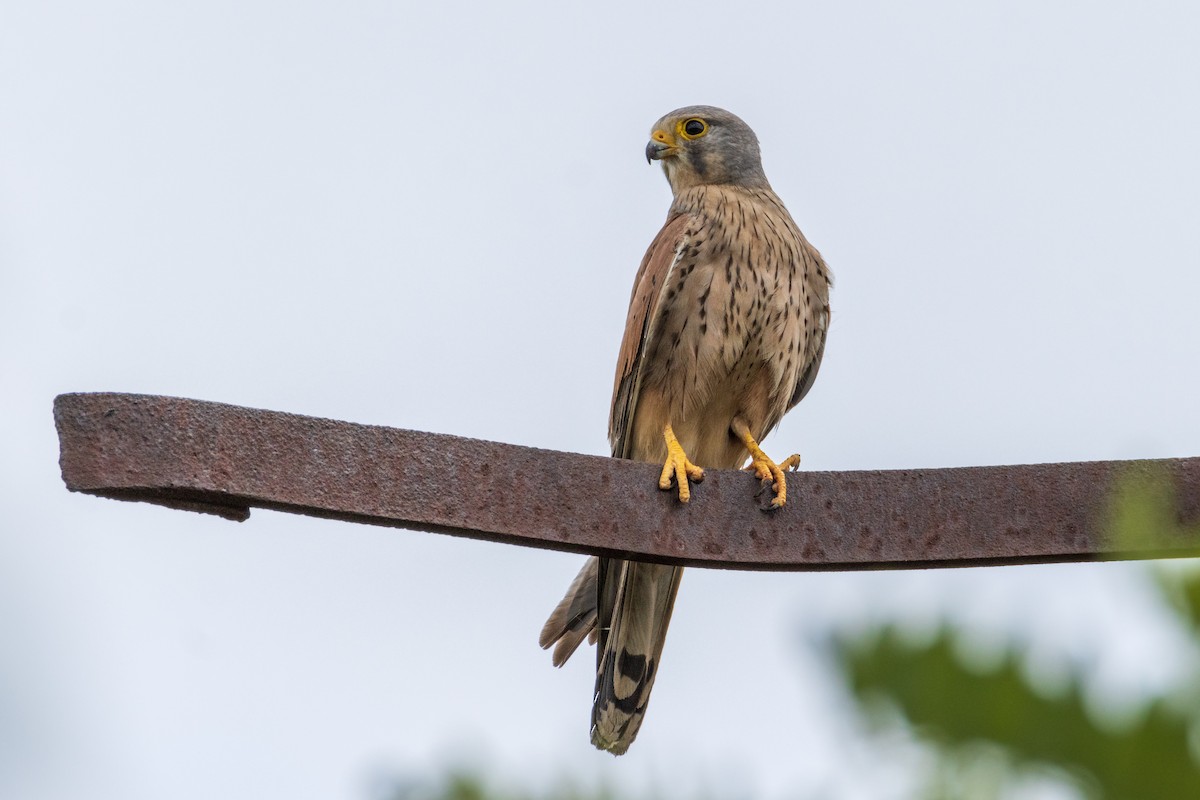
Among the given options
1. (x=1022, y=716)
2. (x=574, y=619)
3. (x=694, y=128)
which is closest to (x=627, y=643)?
(x=574, y=619)

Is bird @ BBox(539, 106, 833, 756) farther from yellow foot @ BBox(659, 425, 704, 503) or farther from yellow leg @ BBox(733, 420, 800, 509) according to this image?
yellow foot @ BBox(659, 425, 704, 503)

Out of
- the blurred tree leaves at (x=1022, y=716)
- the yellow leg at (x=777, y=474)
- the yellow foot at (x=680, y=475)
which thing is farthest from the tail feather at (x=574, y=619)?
the blurred tree leaves at (x=1022, y=716)

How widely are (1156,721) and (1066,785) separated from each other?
0.05m

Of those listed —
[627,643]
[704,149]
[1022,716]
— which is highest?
[704,149]

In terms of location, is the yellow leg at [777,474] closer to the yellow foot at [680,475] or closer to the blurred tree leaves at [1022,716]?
the yellow foot at [680,475]

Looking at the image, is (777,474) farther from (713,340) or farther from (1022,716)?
(1022,716)

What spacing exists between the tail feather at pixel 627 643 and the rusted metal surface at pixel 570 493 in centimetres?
90

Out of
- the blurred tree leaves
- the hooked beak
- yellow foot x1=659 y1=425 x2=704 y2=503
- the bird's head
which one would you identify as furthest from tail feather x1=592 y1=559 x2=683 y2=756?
the blurred tree leaves

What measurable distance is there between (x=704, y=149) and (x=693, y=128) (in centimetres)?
15

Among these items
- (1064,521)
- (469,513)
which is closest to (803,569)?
(1064,521)

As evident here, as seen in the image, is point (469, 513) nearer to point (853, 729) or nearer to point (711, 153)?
point (853, 729)

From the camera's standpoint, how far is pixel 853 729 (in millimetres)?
562

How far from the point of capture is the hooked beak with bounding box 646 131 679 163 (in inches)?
208

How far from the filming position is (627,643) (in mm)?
3605
